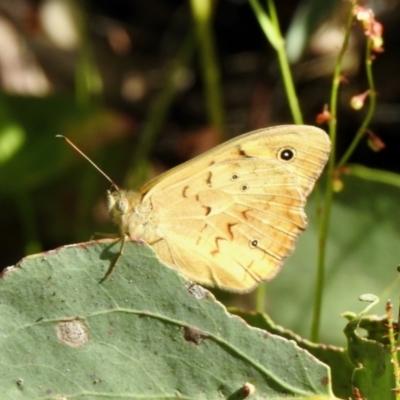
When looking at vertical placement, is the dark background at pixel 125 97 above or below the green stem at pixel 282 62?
above

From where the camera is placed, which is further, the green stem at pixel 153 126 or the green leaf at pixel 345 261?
the green stem at pixel 153 126

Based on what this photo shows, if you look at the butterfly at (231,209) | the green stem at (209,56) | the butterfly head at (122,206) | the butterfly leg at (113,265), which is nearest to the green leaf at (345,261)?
the butterfly at (231,209)

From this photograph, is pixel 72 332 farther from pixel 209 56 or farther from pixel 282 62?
pixel 209 56

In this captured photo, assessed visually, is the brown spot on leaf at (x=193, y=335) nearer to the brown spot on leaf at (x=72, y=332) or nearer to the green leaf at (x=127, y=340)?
the green leaf at (x=127, y=340)

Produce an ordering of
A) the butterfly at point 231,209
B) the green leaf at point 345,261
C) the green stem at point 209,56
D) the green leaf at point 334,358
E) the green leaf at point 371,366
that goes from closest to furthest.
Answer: the green leaf at point 371,366, the green leaf at point 334,358, the butterfly at point 231,209, the green leaf at point 345,261, the green stem at point 209,56

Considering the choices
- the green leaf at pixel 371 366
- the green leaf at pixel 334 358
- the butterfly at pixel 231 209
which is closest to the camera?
the green leaf at pixel 371 366

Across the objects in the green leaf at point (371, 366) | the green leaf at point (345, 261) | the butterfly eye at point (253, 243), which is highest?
the green leaf at point (345, 261)

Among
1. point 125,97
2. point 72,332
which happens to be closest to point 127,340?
point 72,332
